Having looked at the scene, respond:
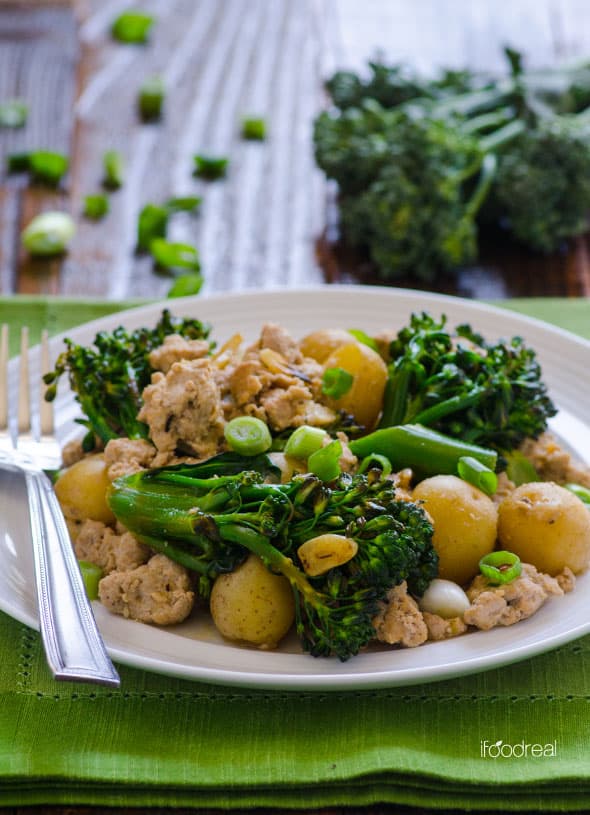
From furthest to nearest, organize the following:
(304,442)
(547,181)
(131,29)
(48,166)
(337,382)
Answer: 1. (131,29)
2. (48,166)
3. (547,181)
4. (337,382)
5. (304,442)

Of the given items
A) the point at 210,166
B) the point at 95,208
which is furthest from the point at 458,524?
the point at 210,166

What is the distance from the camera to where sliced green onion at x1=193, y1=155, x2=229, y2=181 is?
5.44 m

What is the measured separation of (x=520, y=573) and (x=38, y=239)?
3.12m

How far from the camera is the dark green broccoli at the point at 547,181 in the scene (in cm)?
472

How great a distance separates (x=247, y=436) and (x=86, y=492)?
49 cm

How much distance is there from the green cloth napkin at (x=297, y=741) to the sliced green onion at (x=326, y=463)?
20.7 inches

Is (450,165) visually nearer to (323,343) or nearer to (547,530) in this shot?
(323,343)

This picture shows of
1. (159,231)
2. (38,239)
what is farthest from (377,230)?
(38,239)

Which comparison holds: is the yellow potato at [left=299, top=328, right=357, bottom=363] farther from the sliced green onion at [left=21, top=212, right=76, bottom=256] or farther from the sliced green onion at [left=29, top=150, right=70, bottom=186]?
the sliced green onion at [left=29, top=150, right=70, bottom=186]

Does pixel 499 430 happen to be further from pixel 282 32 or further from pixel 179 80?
pixel 282 32

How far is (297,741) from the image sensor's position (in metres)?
2.34

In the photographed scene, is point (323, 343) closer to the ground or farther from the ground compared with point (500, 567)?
farther from the ground

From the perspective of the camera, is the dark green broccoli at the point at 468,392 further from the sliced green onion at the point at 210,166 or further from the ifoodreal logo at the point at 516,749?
the sliced green onion at the point at 210,166

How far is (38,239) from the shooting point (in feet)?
15.8
